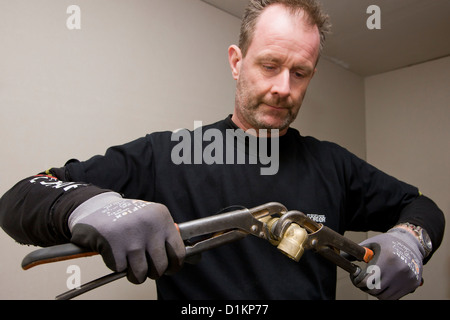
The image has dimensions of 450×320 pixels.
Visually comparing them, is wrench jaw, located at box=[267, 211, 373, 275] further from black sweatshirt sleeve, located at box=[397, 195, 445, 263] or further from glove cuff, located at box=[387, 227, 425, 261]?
black sweatshirt sleeve, located at box=[397, 195, 445, 263]

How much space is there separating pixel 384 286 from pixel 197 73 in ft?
3.59

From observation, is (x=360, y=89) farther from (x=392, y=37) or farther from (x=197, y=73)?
(x=197, y=73)

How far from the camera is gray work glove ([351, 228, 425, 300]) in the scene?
2.15ft

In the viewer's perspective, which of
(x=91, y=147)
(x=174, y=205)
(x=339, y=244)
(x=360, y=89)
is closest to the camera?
(x=339, y=244)

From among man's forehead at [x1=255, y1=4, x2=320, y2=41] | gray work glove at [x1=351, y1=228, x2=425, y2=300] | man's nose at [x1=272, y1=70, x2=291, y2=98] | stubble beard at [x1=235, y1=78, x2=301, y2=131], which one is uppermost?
man's forehead at [x1=255, y1=4, x2=320, y2=41]

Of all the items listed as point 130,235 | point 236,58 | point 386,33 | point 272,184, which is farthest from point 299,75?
point 386,33

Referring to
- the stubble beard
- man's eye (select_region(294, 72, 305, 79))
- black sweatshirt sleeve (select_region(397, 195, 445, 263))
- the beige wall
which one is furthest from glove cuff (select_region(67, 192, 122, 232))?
the beige wall

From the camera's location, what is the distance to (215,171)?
797mm

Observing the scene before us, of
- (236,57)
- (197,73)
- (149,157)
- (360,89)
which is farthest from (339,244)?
(360,89)

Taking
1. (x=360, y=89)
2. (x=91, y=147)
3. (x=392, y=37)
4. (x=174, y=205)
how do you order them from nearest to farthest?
(x=174, y=205) → (x=91, y=147) → (x=392, y=37) → (x=360, y=89)

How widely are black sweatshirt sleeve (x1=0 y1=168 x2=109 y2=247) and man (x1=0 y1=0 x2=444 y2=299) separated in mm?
22

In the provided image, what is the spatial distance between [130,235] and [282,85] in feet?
1.74

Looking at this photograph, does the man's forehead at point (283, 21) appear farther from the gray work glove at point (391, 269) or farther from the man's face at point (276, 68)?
the gray work glove at point (391, 269)

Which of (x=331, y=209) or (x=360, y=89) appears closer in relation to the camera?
(x=331, y=209)
